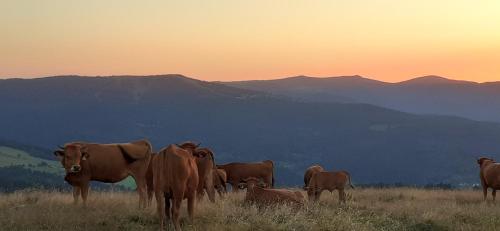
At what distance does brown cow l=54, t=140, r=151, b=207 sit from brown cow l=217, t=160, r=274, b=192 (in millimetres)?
10233

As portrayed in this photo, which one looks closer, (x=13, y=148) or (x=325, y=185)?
(x=325, y=185)

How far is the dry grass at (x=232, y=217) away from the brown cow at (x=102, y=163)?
2.05 feet

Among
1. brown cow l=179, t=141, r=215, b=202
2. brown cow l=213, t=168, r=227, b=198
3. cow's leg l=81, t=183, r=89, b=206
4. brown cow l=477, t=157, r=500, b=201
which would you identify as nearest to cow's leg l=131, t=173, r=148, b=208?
cow's leg l=81, t=183, r=89, b=206

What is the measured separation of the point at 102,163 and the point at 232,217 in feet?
15.7

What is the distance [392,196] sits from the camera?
2478cm

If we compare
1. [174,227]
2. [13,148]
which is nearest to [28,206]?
[174,227]

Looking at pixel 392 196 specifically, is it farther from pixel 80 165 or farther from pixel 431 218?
pixel 80 165

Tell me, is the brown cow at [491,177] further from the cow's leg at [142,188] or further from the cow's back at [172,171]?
the cow's back at [172,171]

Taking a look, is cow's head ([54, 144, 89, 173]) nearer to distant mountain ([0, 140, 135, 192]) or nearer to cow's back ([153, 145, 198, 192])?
cow's back ([153, 145, 198, 192])

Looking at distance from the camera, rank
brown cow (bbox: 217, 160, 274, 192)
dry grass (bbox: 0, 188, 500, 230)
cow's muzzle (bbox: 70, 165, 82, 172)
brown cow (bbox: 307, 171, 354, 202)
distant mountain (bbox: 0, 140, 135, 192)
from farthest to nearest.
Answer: distant mountain (bbox: 0, 140, 135, 192) → brown cow (bbox: 217, 160, 274, 192) → brown cow (bbox: 307, 171, 354, 202) → cow's muzzle (bbox: 70, 165, 82, 172) → dry grass (bbox: 0, 188, 500, 230)

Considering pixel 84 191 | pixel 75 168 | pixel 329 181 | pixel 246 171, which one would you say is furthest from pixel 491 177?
pixel 75 168

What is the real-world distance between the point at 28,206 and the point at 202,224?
5.14 m

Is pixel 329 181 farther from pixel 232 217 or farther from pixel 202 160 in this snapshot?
pixel 232 217

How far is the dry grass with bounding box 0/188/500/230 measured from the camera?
13.3m
